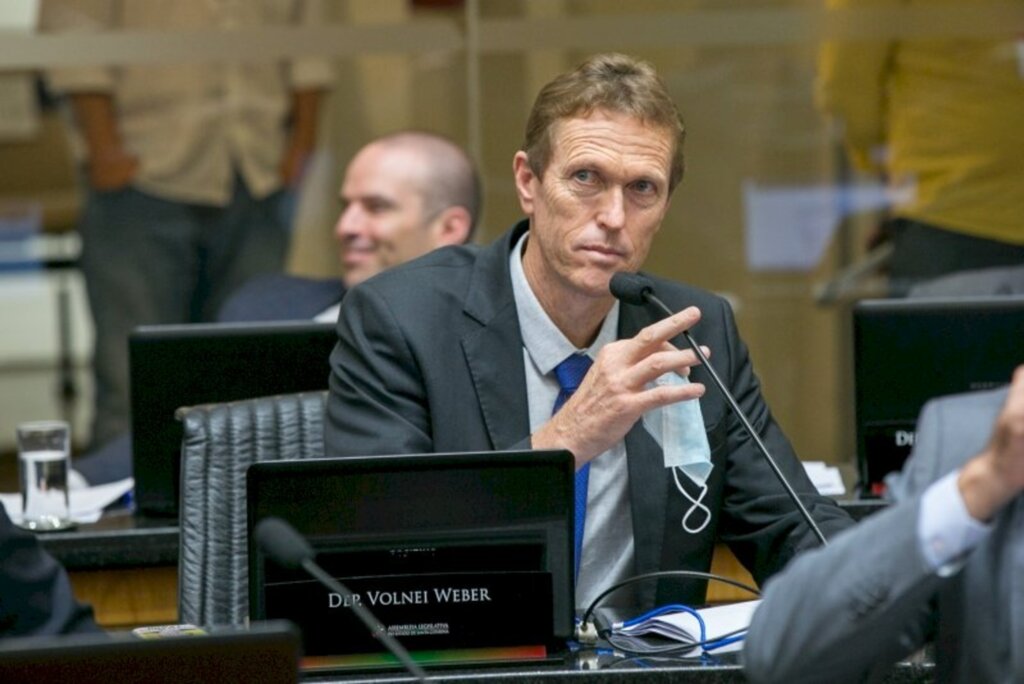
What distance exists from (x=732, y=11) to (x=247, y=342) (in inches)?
115

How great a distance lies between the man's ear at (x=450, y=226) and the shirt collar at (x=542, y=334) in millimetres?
1423

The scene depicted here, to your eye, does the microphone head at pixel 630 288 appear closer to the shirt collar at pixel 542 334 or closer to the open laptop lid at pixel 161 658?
the shirt collar at pixel 542 334

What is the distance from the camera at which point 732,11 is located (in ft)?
18.6

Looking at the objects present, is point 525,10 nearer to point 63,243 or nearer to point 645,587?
point 63,243

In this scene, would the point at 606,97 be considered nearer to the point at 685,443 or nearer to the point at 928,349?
the point at 685,443

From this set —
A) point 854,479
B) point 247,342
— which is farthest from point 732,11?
point 247,342

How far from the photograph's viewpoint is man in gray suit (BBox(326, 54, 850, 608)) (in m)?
2.80

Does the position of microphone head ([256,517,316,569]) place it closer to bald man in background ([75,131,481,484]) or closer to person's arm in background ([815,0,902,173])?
bald man in background ([75,131,481,484])

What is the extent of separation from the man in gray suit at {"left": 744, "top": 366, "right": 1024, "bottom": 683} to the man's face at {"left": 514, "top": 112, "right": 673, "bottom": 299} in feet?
3.38

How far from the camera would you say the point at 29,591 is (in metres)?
2.18

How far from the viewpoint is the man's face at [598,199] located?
284cm

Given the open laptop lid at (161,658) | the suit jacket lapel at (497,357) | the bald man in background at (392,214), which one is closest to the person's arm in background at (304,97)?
the bald man in background at (392,214)

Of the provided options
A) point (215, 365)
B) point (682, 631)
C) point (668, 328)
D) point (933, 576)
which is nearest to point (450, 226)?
point (215, 365)

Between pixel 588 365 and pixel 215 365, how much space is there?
2.37 feet
